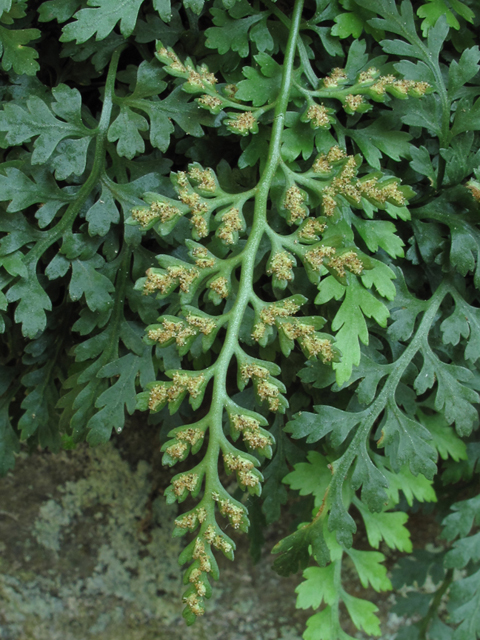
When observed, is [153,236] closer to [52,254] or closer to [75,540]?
[52,254]

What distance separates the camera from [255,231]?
85 cm

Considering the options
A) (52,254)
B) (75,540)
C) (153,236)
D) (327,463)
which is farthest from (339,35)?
(75,540)

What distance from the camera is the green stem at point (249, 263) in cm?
80

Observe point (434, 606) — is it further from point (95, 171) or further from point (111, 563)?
point (95, 171)

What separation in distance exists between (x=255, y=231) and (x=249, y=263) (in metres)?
0.06

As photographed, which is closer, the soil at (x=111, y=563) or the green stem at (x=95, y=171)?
the green stem at (x=95, y=171)

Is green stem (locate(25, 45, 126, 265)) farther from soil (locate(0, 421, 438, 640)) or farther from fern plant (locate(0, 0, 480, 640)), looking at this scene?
soil (locate(0, 421, 438, 640))

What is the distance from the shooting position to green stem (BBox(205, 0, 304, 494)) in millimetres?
800

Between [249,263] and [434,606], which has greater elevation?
[249,263]

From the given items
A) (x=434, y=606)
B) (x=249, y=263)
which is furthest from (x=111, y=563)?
(x=249, y=263)

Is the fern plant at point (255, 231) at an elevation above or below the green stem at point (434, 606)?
above

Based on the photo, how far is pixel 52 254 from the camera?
3.38 feet

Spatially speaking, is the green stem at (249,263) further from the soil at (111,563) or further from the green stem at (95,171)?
the soil at (111,563)

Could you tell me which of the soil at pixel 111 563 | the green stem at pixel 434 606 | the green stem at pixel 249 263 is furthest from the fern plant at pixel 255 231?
the soil at pixel 111 563
